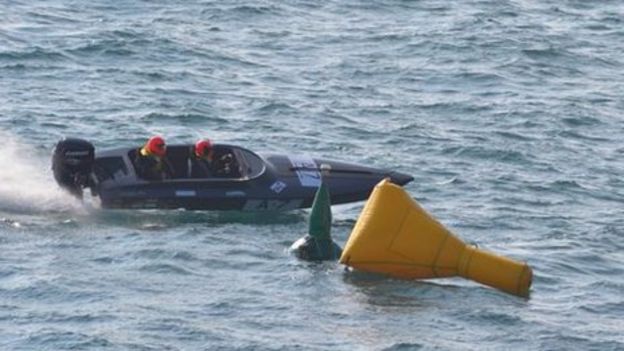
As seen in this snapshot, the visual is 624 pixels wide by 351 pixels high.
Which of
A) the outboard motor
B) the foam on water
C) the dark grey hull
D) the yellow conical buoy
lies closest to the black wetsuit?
the dark grey hull

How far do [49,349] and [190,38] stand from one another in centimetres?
2328

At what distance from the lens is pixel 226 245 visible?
29.1 metres

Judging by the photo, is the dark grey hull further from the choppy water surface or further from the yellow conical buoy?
the yellow conical buoy

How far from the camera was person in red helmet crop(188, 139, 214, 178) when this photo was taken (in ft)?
101

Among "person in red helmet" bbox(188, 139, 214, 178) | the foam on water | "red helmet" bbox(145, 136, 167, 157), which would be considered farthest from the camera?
"person in red helmet" bbox(188, 139, 214, 178)

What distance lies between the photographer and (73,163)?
30.1 m

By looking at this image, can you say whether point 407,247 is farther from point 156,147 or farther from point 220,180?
point 156,147

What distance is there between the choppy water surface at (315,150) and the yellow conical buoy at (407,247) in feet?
0.87

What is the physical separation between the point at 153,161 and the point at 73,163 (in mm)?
1373

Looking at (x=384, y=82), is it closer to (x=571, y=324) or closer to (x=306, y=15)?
(x=306, y=15)

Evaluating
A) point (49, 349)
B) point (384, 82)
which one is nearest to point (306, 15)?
point (384, 82)

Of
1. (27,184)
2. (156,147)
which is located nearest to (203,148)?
(156,147)

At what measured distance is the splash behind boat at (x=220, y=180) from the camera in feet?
98.9

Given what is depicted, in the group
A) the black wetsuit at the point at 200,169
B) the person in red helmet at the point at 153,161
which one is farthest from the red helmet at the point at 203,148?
the person in red helmet at the point at 153,161
